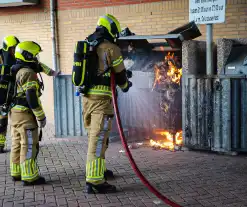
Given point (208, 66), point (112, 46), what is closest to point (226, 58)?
point (208, 66)

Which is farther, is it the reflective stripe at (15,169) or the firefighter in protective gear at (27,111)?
the reflective stripe at (15,169)

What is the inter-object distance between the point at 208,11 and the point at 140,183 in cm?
310

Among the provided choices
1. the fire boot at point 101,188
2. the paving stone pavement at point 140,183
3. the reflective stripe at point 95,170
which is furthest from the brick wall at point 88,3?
the fire boot at point 101,188

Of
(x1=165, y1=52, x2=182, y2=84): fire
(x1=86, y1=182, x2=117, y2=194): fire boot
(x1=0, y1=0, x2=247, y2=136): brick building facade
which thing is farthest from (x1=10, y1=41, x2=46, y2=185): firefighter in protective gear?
(x1=0, y1=0, x2=247, y2=136): brick building facade

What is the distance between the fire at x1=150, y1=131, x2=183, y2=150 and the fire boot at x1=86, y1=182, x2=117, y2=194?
2.31 metres

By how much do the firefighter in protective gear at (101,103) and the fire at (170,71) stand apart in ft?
8.14

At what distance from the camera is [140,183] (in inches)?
213

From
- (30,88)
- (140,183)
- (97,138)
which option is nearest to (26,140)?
(30,88)

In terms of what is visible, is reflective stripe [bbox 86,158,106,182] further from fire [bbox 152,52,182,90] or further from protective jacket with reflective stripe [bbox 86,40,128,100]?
fire [bbox 152,52,182,90]

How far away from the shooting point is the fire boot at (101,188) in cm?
499

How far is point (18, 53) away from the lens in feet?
17.2

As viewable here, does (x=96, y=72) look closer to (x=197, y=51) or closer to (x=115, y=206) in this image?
(x=115, y=206)

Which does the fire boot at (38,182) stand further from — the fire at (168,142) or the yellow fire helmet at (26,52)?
the fire at (168,142)

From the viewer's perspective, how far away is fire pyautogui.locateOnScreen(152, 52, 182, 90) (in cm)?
733
